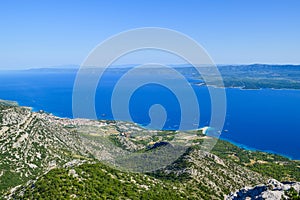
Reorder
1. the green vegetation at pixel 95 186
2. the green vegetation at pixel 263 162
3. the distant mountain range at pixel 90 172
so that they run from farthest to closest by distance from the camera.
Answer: the green vegetation at pixel 263 162 → the distant mountain range at pixel 90 172 → the green vegetation at pixel 95 186

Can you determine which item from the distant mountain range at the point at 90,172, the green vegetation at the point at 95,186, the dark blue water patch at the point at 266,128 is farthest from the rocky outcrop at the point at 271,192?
the dark blue water patch at the point at 266,128

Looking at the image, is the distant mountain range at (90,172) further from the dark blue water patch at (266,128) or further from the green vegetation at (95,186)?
the dark blue water patch at (266,128)

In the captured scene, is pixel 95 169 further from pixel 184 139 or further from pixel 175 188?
pixel 184 139

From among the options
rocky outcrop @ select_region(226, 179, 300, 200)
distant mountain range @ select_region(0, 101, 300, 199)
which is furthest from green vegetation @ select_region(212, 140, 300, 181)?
rocky outcrop @ select_region(226, 179, 300, 200)

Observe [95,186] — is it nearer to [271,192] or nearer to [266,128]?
[271,192]

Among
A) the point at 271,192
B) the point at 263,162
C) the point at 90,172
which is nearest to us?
the point at 271,192

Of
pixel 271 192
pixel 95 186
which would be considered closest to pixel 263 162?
pixel 271 192

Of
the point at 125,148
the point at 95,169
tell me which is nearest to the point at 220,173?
the point at 95,169

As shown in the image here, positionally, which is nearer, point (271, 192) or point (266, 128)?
point (271, 192)

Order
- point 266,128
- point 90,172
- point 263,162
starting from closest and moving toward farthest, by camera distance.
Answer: point 90,172, point 263,162, point 266,128

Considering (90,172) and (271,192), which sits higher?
(271,192)

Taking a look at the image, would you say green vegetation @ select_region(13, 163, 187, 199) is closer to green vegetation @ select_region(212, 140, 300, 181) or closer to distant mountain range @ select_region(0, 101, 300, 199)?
distant mountain range @ select_region(0, 101, 300, 199)
